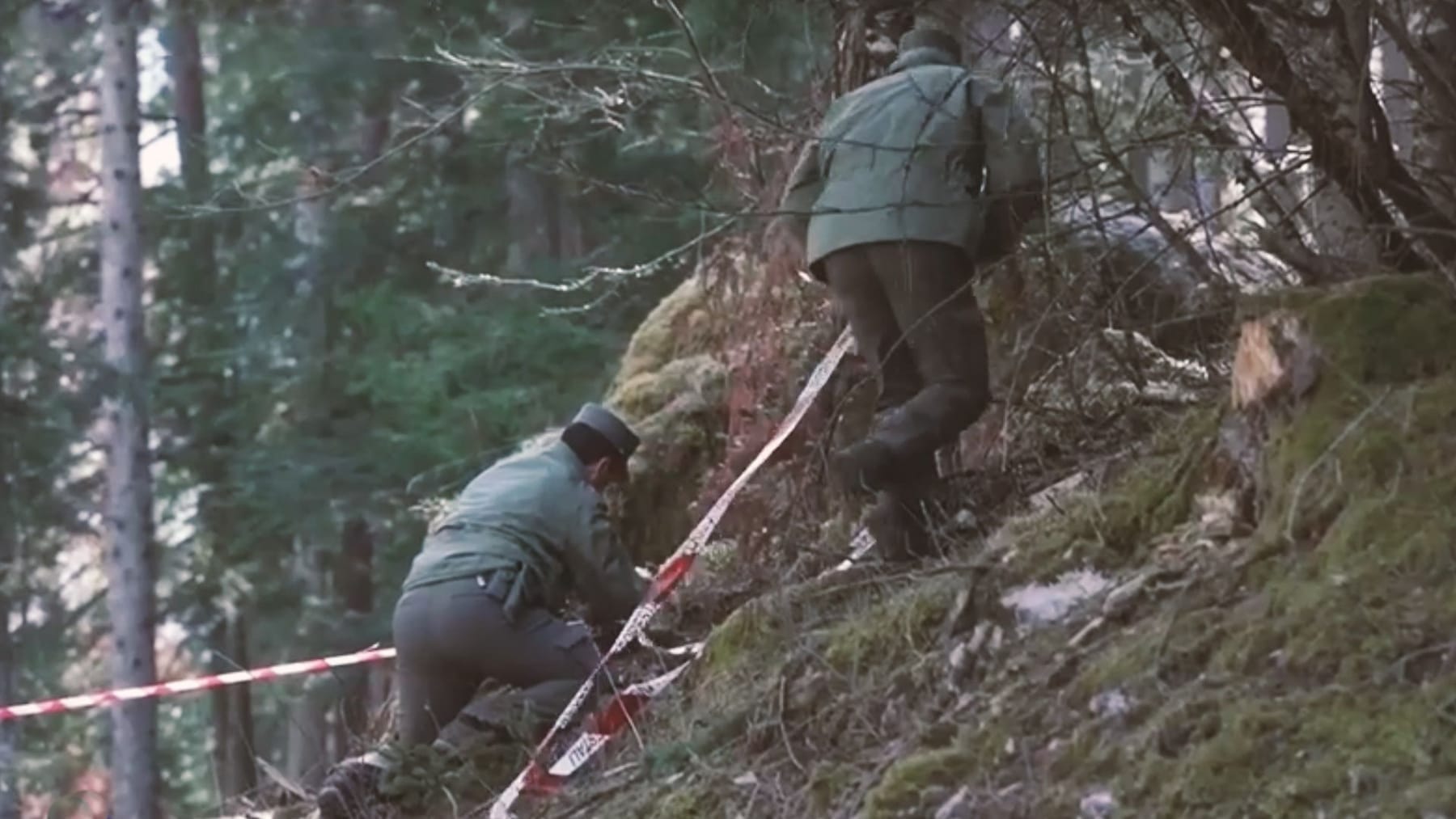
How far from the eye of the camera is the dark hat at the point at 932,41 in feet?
18.2

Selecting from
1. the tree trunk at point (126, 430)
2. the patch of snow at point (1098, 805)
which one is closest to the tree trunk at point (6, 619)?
the tree trunk at point (126, 430)

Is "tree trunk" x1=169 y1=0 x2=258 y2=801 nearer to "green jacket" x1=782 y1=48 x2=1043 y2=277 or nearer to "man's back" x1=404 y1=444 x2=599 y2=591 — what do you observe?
"man's back" x1=404 y1=444 x2=599 y2=591

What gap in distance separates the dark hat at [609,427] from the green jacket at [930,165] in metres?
1.44

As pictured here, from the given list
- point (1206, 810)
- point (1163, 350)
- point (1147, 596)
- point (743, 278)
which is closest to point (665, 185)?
point (743, 278)

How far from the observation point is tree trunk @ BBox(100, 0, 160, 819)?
13.5 m

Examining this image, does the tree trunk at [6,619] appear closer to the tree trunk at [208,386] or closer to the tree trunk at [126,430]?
the tree trunk at [126,430]

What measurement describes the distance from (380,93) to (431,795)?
12590mm

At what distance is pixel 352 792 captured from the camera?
19.4ft

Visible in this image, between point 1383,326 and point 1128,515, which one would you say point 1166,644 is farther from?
point 1383,326

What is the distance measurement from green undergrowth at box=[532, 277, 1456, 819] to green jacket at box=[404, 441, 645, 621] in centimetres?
165

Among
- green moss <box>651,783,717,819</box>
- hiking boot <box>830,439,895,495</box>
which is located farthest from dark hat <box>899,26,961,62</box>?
green moss <box>651,783,717,819</box>

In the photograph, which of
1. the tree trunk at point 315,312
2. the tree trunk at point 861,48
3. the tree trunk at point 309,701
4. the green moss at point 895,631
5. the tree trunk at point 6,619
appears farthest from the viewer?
the tree trunk at point 309,701

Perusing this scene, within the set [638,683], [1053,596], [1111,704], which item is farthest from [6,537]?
[1111,704]

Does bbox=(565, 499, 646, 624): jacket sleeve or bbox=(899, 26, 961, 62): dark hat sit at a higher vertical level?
bbox=(899, 26, 961, 62): dark hat
